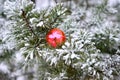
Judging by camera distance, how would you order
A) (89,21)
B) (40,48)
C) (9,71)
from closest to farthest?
(40,48) < (89,21) < (9,71)

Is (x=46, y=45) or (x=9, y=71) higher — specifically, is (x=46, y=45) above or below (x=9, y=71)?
above

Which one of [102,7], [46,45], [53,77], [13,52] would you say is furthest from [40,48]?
[102,7]

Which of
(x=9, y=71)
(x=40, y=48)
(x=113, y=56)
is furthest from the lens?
(x=9, y=71)

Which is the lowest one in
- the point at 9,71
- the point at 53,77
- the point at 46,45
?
the point at 9,71

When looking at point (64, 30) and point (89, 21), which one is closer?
point (64, 30)

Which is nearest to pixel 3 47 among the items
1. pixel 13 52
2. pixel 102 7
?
pixel 13 52

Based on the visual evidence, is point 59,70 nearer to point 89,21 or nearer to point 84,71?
point 84,71
